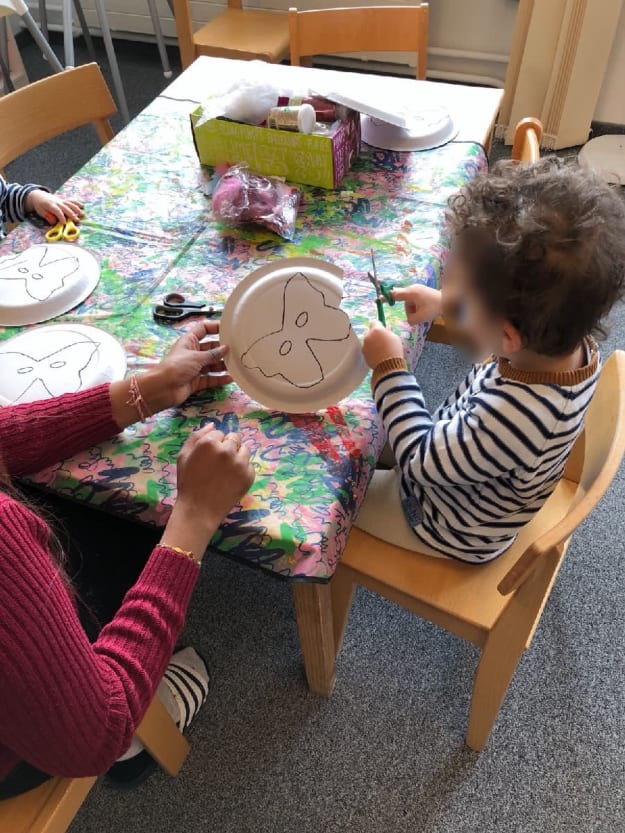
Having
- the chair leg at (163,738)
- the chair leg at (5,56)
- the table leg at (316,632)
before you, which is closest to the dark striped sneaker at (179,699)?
the chair leg at (163,738)

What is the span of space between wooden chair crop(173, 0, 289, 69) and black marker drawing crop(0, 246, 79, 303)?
63.9 inches

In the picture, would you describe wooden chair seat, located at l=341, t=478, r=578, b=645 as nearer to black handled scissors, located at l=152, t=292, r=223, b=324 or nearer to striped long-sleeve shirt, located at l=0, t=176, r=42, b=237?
black handled scissors, located at l=152, t=292, r=223, b=324

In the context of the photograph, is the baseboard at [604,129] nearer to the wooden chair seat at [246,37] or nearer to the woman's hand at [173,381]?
the wooden chair seat at [246,37]

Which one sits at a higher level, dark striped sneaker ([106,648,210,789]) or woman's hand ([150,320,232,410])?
woman's hand ([150,320,232,410])

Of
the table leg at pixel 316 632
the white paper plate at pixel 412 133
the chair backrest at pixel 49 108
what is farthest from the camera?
the chair backrest at pixel 49 108

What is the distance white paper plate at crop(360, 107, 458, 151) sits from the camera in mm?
1222

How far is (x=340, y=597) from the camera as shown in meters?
1.09

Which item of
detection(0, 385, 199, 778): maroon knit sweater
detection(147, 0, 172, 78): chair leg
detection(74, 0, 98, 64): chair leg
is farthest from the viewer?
detection(74, 0, 98, 64): chair leg

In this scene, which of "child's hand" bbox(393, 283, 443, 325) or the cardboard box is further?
the cardboard box

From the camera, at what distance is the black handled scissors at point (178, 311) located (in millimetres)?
962

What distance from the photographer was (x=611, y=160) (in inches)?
90.0

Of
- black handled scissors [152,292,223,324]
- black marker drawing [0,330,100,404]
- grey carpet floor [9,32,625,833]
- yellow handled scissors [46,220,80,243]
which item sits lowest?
grey carpet floor [9,32,625,833]

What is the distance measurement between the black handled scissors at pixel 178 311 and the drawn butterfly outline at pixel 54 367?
0.10 m

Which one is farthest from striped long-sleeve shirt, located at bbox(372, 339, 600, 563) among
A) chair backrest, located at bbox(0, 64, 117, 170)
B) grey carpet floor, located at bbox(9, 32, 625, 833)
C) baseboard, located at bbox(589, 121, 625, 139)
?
baseboard, located at bbox(589, 121, 625, 139)
